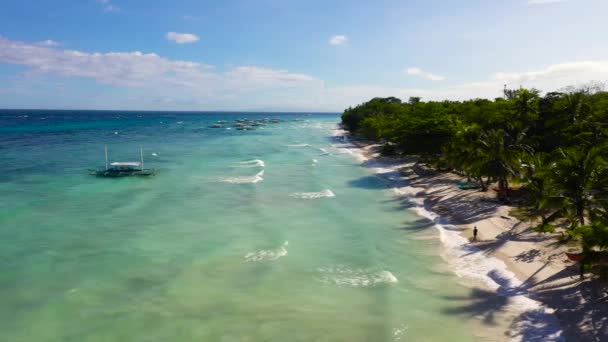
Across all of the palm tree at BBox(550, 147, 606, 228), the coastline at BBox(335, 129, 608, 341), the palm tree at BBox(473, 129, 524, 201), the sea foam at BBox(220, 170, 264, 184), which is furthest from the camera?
the sea foam at BBox(220, 170, 264, 184)

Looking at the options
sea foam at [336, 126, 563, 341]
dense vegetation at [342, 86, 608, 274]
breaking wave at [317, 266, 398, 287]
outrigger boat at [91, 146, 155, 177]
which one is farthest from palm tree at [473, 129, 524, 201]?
outrigger boat at [91, 146, 155, 177]

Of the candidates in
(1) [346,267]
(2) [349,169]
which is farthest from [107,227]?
(2) [349,169]

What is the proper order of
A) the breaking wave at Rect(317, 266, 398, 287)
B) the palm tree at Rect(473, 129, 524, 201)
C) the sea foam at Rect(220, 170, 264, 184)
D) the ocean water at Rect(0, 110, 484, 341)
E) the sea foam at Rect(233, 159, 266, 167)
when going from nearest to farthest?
the ocean water at Rect(0, 110, 484, 341) < the breaking wave at Rect(317, 266, 398, 287) < the palm tree at Rect(473, 129, 524, 201) < the sea foam at Rect(220, 170, 264, 184) < the sea foam at Rect(233, 159, 266, 167)

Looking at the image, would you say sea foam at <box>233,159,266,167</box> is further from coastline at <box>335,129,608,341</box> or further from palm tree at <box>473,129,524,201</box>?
palm tree at <box>473,129,524,201</box>

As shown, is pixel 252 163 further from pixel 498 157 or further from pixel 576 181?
pixel 576 181

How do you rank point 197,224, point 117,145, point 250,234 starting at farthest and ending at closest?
point 117,145 < point 197,224 < point 250,234

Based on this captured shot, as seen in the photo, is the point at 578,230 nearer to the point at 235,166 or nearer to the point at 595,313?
the point at 595,313

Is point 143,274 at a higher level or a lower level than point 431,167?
lower

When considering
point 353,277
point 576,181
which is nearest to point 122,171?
A: point 353,277
